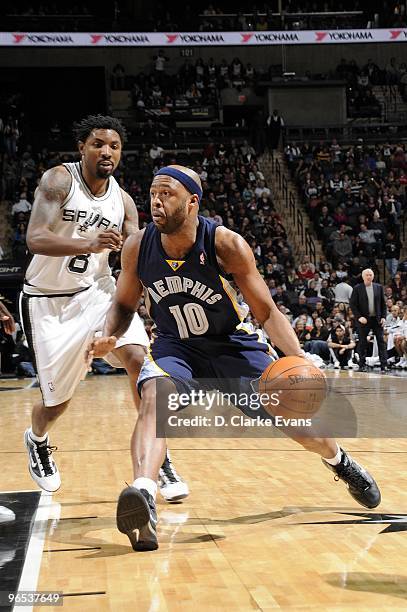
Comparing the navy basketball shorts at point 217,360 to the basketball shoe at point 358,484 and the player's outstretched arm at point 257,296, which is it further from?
the basketball shoe at point 358,484

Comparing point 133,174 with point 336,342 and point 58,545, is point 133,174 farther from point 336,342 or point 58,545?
point 58,545

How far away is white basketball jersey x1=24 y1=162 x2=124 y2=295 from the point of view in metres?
4.69

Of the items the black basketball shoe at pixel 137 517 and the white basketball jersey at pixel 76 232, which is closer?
the black basketball shoe at pixel 137 517

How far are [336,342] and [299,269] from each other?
11.6ft

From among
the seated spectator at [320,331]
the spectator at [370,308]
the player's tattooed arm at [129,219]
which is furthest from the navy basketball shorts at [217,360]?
the seated spectator at [320,331]

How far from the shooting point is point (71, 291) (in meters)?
4.77

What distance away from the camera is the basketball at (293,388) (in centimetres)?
364

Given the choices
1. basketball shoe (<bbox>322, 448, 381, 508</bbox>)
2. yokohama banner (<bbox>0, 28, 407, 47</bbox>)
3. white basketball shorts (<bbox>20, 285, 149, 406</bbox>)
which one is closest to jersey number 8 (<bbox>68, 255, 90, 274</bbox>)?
white basketball shorts (<bbox>20, 285, 149, 406</bbox>)

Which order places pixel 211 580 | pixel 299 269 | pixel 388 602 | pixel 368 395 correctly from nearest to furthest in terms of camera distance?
pixel 388 602, pixel 211 580, pixel 368 395, pixel 299 269

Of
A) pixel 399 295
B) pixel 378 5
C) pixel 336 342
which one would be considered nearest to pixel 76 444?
pixel 336 342

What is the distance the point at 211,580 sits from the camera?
291 centimetres

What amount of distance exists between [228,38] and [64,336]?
67.0 feet

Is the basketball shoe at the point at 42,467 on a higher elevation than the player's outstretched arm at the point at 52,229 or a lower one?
lower

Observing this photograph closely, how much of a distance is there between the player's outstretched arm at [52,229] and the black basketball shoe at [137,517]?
127cm
